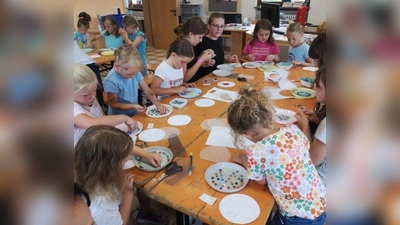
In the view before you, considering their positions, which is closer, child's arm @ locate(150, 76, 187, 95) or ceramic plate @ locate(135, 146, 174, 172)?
ceramic plate @ locate(135, 146, 174, 172)

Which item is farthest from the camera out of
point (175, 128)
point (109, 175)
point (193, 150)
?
point (175, 128)

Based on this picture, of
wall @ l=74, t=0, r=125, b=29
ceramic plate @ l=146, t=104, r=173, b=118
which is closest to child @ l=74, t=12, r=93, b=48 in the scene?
wall @ l=74, t=0, r=125, b=29

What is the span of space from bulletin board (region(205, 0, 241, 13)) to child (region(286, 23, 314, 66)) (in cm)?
356

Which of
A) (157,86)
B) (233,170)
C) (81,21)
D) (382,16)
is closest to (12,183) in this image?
(382,16)

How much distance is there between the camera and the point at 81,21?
341 centimetres

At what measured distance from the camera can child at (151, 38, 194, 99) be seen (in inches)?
70.8

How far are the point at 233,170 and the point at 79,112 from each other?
28.4 inches

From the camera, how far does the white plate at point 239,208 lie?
0.80 m

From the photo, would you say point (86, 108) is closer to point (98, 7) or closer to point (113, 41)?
point (113, 41)

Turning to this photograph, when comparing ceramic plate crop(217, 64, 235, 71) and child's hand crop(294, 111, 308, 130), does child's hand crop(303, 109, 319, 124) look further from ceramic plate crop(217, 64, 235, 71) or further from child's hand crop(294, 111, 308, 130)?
ceramic plate crop(217, 64, 235, 71)

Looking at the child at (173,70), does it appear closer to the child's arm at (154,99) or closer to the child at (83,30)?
the child's arm at (154,99)

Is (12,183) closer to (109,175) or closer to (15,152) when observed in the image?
(15,152)

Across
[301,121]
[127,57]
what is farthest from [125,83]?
[301,121]

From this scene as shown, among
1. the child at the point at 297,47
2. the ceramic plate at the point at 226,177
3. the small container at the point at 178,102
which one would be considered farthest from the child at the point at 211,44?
the ceramic plate at the point at 226,177
